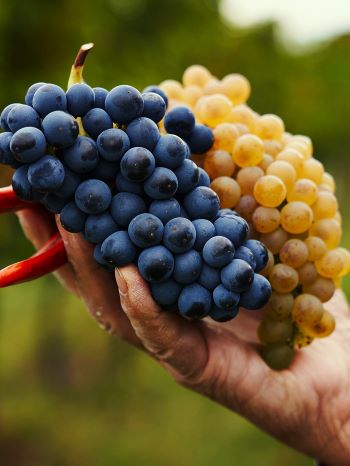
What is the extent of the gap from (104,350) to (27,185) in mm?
7014

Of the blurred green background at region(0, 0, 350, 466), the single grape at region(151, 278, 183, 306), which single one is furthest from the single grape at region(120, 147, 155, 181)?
the blurred green background at region(0, 0, 350, 466)

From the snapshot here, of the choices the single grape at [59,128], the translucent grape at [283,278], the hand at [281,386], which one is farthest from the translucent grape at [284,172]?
the single grape at [59,128]

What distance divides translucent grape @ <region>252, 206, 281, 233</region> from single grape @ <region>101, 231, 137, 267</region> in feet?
1.18

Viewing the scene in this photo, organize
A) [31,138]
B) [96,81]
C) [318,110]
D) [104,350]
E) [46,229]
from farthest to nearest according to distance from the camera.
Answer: [318,110] < [104,350] < [96,81] < [46,229] < [31,138]

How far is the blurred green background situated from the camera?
15.0 feet

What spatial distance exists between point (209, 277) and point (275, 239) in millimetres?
300

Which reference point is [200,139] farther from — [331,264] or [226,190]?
[331,264]

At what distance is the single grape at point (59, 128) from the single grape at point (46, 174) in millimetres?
37

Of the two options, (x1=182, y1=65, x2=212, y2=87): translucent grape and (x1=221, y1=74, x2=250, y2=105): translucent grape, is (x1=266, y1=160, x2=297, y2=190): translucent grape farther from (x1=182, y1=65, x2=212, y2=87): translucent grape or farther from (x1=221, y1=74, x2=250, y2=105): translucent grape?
(x1=182, y1=65, x2=212, y2=87): translucent grape

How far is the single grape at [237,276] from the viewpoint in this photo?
3.79ft

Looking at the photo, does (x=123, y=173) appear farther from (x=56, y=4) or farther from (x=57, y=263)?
(x=56, y=4)

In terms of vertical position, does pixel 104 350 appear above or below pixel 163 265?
below

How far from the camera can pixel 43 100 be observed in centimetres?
112

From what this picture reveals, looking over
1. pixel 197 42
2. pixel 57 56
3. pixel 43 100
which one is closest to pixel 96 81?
pixel 57 56
